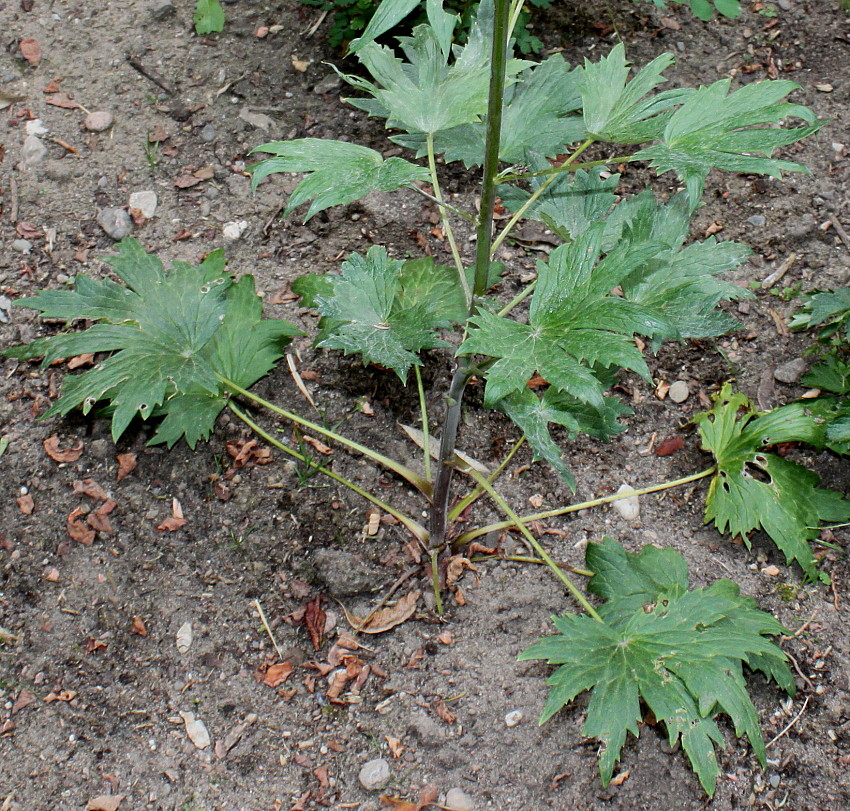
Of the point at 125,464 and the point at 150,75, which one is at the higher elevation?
the point at 150,75

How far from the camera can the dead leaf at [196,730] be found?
1.90 m

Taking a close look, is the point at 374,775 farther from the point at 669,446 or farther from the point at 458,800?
the point at 669,446

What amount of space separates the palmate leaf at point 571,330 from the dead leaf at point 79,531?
4.08 feet

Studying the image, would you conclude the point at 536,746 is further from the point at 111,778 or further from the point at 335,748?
the point at 111,778

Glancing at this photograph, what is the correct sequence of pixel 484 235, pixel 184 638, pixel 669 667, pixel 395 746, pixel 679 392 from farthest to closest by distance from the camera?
pixel 679 392 < pixel 184 638 < pixel 395 746 < pixel 669 667 < pixel 484 235

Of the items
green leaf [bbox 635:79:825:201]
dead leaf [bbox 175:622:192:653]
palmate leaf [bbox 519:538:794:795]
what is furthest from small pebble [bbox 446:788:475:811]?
green leaf [bbox 635:79:825:201]

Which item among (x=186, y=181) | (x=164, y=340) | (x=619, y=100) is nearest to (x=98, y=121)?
(x=186, y=181)

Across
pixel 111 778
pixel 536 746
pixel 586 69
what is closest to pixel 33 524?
pixel 111 778

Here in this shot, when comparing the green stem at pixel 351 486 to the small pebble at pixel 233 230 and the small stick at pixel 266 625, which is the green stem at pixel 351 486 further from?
the small pebble at pixel 233 230

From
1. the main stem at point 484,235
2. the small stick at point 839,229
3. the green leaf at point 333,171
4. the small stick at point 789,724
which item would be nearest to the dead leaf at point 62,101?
the green leaf at point 333,171

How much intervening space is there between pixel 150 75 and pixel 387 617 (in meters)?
2.02

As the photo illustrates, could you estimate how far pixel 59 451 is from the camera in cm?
219

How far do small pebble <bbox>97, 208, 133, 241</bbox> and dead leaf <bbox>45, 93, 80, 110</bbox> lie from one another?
1.47 feet

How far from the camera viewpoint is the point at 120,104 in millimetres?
2748
